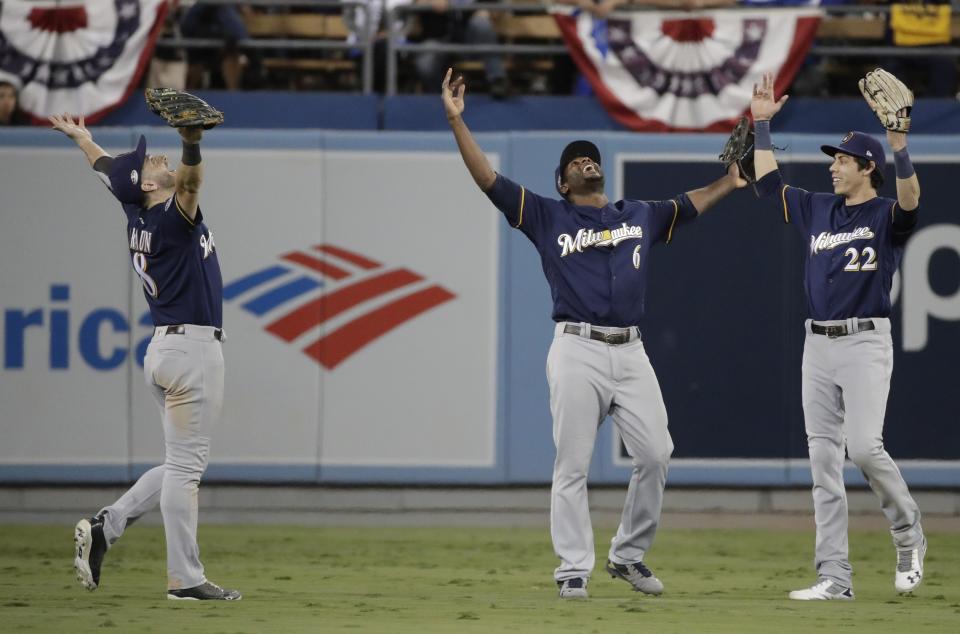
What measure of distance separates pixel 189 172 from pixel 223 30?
207 inches

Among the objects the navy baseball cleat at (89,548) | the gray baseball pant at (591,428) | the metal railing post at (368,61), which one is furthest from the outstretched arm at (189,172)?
the metal railing post at (368,61)

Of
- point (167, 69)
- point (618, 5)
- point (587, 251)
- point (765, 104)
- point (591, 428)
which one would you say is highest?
point (618, 5)

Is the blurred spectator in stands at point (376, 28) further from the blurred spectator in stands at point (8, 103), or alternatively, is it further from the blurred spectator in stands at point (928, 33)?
the blurred spectator in stands at point (928, 33)

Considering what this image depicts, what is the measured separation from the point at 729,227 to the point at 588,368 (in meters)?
4.52

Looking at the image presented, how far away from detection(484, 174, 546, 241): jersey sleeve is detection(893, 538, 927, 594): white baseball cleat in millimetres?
2414

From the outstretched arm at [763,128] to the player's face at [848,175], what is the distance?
32cm

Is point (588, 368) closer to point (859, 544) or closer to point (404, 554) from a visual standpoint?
point (404, 554)

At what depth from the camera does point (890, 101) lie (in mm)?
7180

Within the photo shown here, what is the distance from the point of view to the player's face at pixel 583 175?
725 cm

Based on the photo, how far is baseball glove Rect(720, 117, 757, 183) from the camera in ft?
25.2

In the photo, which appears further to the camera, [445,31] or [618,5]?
[445,31]

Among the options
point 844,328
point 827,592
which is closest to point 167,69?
point 844,328

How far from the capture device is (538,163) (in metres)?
11.3

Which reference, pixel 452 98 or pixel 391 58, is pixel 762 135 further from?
pixel 391 58
